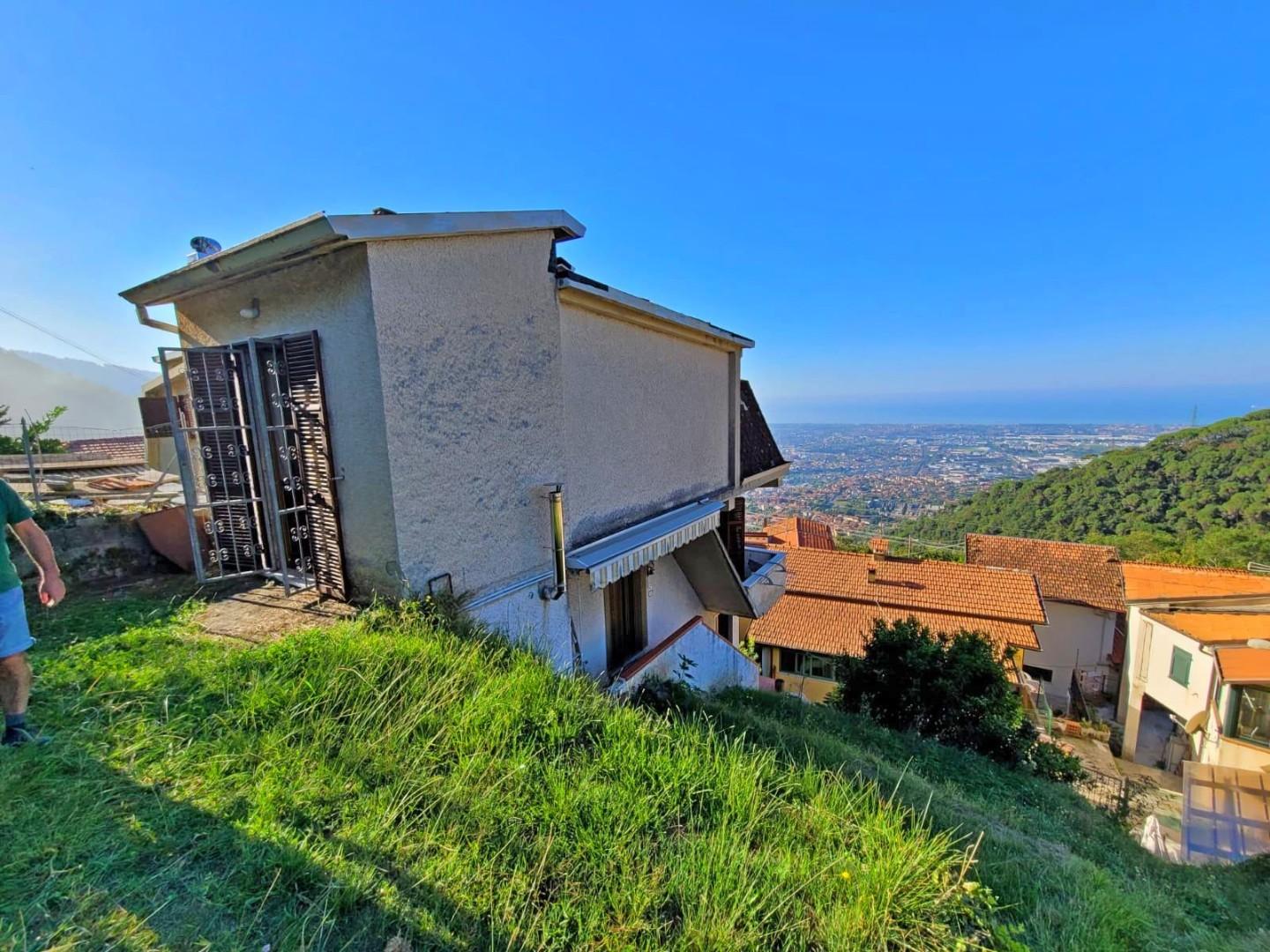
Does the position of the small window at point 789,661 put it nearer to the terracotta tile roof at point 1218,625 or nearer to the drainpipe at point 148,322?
the terracotta tile roof at point 1218,625

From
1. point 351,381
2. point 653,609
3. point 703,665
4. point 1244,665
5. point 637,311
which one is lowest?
point 1244,665

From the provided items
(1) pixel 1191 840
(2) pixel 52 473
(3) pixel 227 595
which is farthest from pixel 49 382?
(1) pixel 1191 840

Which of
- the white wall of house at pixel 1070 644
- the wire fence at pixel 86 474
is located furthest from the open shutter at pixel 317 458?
the white wall of house at pixel 1070 644

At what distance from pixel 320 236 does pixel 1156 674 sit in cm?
3416

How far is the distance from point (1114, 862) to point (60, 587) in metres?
11.2

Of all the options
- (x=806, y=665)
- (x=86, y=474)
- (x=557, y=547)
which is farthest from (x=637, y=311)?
(x=806, y=665)

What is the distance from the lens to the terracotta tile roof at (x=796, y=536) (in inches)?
1356

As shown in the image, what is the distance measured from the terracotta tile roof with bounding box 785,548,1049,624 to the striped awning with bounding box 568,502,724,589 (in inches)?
603

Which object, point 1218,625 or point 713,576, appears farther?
point 1218,625

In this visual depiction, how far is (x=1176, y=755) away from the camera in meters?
21.2

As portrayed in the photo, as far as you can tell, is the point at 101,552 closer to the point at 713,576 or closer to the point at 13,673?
the point at 13,673

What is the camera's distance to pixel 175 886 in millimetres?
2332

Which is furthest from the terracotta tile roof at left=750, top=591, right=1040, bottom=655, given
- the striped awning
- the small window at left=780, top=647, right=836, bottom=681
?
the striped awning

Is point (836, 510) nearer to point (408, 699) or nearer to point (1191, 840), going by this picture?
point (1191, 840)
